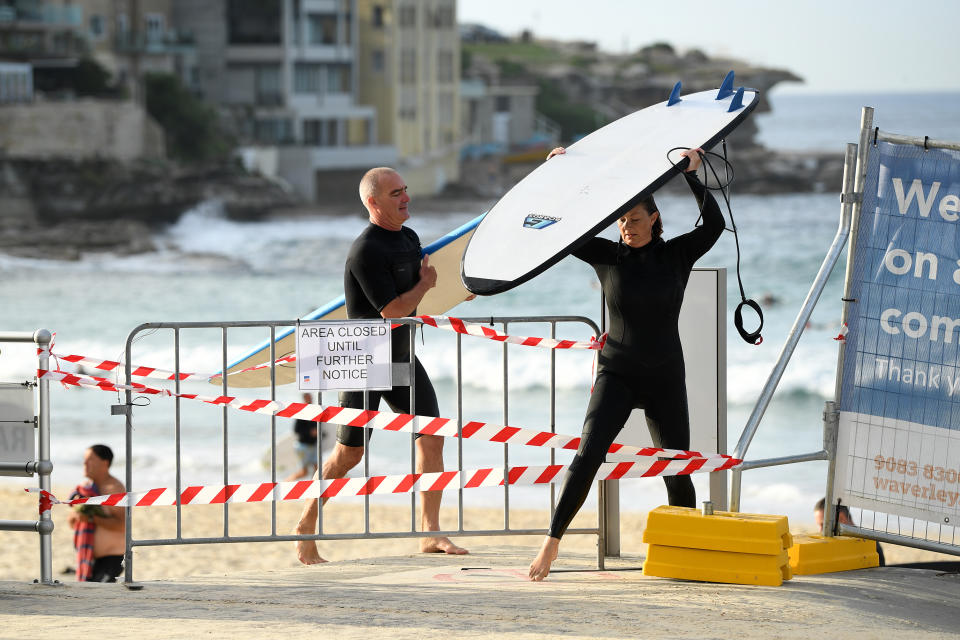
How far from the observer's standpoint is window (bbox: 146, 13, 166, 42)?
7850 centimetres

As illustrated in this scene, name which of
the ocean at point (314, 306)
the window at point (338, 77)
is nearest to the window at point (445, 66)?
the ocean at point (314, 306)

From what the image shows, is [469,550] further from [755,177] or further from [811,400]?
[755,177]

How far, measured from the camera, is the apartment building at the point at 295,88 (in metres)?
79.1

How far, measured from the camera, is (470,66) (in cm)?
11019

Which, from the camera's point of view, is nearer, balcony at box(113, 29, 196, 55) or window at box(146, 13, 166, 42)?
balcony at box(113, 29, 196, 55)

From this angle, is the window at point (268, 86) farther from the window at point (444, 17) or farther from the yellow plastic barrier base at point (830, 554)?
the yellow plastic barrier base at point (830, 554)

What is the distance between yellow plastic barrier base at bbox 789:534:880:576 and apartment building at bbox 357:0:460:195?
79054 mm

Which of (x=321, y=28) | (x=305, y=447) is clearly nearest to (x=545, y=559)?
(x=305, y=447)

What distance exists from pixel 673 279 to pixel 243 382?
109 inches

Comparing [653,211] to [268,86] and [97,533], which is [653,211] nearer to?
[97,533]

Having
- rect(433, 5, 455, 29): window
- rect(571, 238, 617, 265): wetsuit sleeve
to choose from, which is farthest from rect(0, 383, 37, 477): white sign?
rect(433, 5, 455, 29): window

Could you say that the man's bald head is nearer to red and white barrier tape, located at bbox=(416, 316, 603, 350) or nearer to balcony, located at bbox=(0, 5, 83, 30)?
red and white barrier tape, located at bbox=(416, 316, 603, 350)

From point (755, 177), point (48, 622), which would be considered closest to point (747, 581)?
point (48, 622)

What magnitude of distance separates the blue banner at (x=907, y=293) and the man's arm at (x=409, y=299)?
6.66ft
